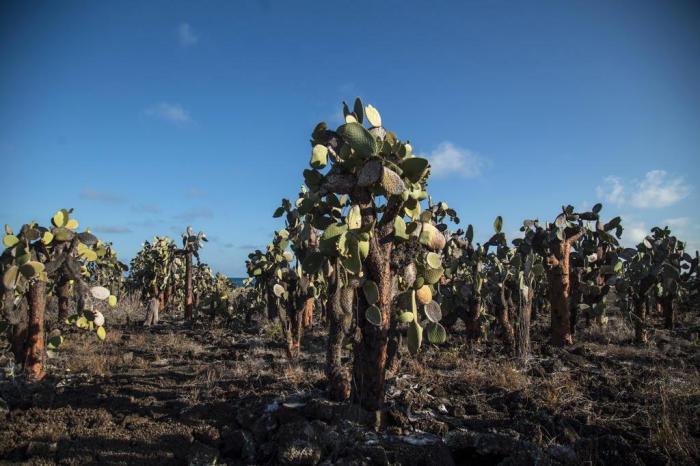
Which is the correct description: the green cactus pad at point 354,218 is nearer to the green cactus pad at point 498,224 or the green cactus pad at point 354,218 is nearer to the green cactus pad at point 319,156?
the green cactus pad at point 319,156

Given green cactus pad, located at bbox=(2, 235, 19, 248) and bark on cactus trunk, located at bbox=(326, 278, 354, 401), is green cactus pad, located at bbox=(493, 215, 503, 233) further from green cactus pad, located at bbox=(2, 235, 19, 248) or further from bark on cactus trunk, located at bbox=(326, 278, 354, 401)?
green cactus pad, located at bbox=(2, 235, 19, 248)

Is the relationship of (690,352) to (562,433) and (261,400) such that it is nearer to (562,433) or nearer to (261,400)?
(562,433)

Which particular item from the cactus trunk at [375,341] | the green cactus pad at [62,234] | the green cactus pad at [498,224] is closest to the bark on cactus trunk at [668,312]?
the green cactus pad at [498,224]

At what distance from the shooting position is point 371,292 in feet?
11.0

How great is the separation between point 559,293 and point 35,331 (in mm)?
7610

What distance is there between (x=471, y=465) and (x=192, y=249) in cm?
1087

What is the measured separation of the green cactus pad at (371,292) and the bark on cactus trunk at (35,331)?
389 cm

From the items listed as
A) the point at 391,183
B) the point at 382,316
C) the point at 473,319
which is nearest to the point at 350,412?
the point at 382,316

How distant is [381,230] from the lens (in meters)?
3.57

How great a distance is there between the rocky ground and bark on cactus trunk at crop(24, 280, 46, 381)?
20 cm

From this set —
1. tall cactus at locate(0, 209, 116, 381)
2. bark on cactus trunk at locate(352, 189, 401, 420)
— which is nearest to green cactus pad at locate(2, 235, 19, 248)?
tall cactus at locate(0, 209, 116, 381)

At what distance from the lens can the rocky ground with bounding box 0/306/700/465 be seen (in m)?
2.92

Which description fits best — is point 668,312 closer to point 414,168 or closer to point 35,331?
point 414,168

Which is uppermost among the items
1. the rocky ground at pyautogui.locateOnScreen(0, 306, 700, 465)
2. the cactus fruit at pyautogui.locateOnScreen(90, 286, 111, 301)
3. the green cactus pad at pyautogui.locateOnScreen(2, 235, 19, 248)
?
the green cactus pad at pyautogui.locateOnScreen(2, 235, 19, 248)
